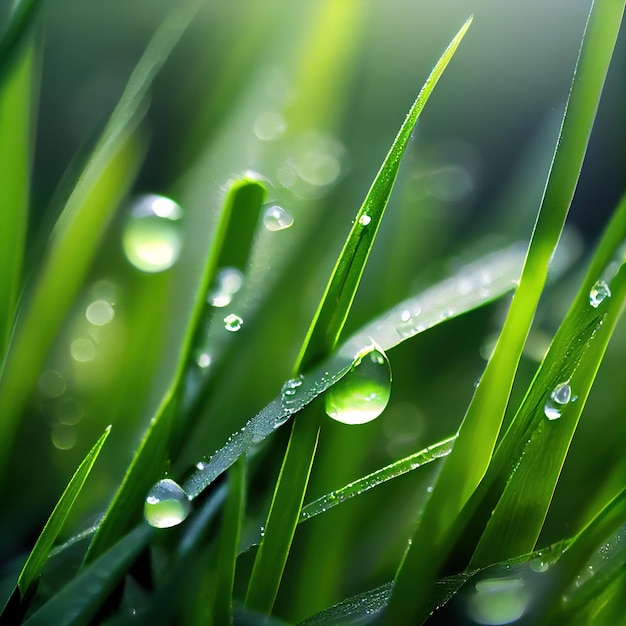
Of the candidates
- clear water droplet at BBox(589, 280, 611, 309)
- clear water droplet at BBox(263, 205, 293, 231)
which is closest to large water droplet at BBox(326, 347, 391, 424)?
clear water droplet at BBox(589, 280, 611, 309)

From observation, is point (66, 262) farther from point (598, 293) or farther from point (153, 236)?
point (598, 293)

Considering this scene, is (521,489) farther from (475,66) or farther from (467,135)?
(475,66)

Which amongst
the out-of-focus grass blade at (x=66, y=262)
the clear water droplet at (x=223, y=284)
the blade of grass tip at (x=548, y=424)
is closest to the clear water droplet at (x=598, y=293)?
the blade of grass tip at (x=548, y=424)

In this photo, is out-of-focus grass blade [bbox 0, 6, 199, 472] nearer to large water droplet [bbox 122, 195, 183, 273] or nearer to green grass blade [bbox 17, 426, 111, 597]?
large water droplet [bbox 122, 195, 183, 273]

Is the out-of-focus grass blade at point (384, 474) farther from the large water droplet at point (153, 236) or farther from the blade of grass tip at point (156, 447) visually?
the large water droplet at point (153, 236)

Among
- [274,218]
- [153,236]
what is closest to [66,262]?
[153,236]

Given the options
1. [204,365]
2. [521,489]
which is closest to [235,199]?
[204,365]
